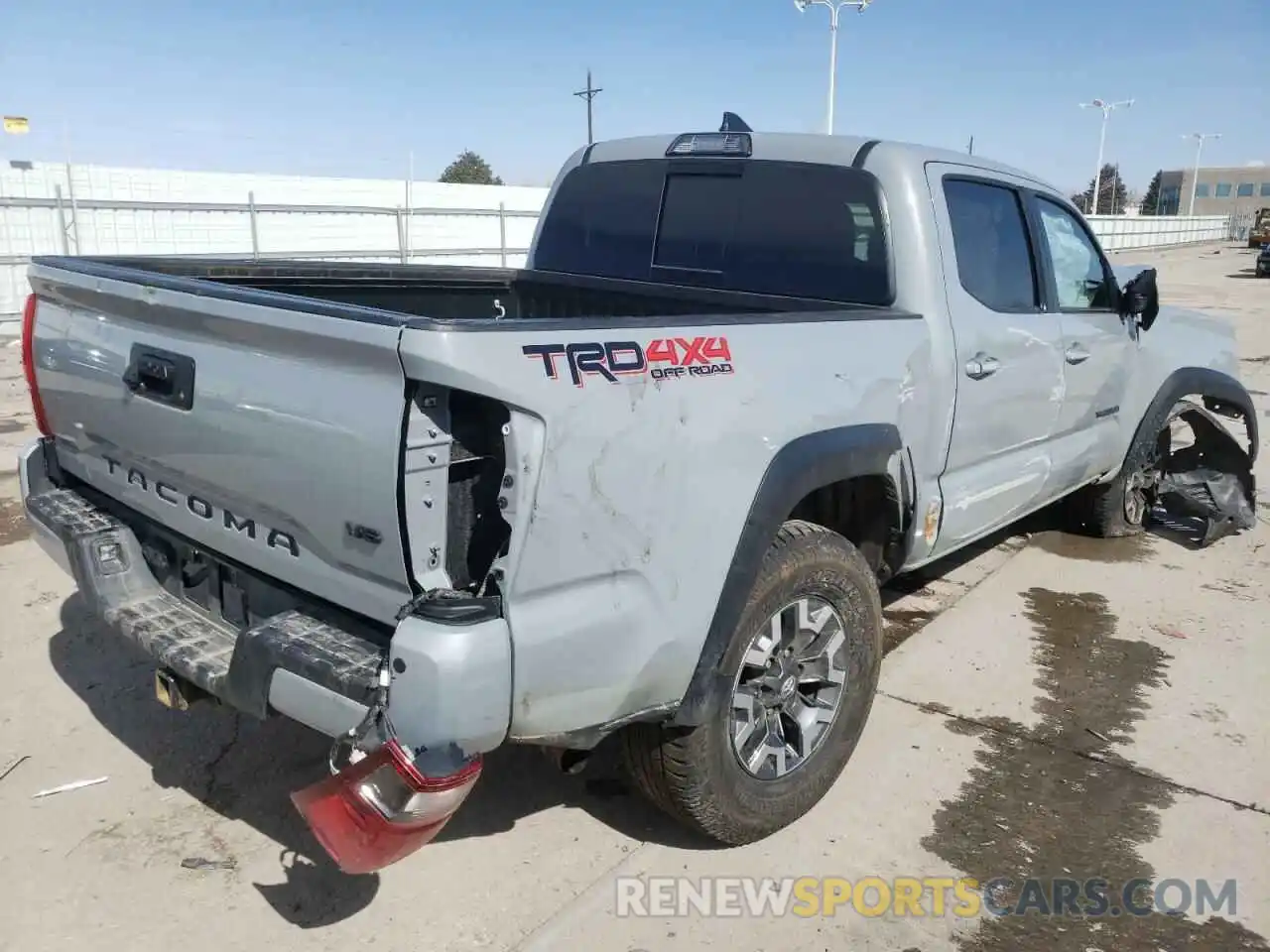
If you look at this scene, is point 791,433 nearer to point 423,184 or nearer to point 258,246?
point 258,246

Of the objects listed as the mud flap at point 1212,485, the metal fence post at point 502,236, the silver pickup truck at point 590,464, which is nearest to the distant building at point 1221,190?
the metal fence post at point 502,236

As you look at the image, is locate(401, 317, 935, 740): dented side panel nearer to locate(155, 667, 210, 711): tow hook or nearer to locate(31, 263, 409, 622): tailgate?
locate(31, 263, 409, 622): tailgate

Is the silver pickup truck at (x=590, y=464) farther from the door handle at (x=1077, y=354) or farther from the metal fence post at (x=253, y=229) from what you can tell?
the metal fence post at (x=253, y=229)

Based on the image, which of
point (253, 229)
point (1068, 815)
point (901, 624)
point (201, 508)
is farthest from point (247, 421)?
point (253, 229)

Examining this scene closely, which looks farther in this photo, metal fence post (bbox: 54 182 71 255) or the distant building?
the distant building

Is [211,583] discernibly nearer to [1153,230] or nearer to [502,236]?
[502,236]

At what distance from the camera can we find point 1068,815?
326cm

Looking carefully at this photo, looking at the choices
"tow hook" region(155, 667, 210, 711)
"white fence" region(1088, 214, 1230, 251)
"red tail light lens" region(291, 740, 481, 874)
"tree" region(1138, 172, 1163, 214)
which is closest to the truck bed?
"tow hook" region(155, 667, 210, 711)

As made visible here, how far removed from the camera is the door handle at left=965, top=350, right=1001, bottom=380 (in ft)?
12.1

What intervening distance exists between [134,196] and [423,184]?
22.0 ft

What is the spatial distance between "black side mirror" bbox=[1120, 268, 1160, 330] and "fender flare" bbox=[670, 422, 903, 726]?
107 inches

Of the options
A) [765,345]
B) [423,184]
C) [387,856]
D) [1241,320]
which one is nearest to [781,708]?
[765,345]

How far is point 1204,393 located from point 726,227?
3523 millimetres

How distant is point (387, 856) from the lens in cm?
210
